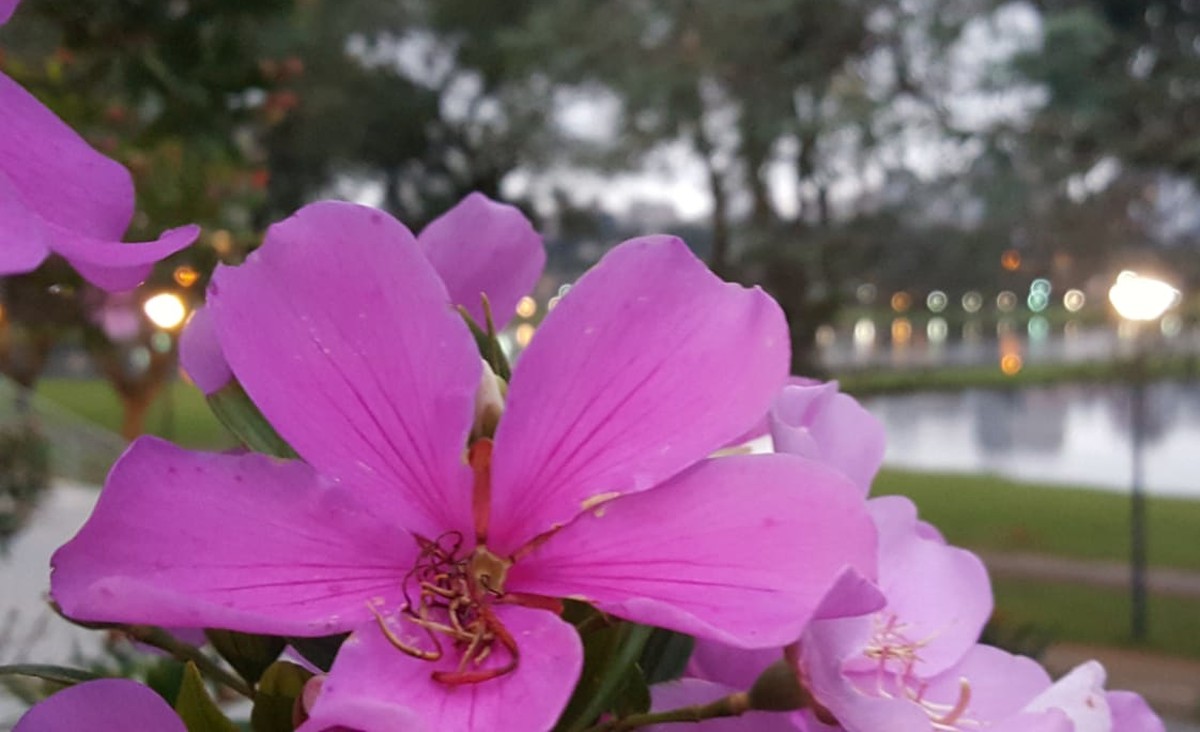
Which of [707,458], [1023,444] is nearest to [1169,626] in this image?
[707,458]

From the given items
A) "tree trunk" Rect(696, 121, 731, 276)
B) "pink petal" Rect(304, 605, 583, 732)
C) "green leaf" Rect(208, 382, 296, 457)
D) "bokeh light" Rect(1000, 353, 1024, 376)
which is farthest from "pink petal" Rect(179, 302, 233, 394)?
"bokeh light" Rect(1000, 353, 1024, 376)

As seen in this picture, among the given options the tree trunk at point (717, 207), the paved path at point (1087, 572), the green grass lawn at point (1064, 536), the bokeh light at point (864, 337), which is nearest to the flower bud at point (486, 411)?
the green grass lawn at point (1064, 536)

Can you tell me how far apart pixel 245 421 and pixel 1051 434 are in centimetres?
2118

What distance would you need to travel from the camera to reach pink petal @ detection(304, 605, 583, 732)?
11.9 inches

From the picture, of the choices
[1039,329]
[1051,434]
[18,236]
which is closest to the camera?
[18,236]

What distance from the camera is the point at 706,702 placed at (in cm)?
38

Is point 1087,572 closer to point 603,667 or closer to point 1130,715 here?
point 1130,715

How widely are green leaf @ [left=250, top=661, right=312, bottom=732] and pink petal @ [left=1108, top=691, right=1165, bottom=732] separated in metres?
0.30

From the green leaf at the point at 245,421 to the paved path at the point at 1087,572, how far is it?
996cm

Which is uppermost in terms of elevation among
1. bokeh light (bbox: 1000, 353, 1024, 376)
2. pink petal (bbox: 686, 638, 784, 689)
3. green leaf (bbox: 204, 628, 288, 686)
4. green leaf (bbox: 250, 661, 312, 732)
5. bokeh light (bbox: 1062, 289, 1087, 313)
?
green leaf (bbox: 250, 661, 312, 732)

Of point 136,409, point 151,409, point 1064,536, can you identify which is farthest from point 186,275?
point 151,409

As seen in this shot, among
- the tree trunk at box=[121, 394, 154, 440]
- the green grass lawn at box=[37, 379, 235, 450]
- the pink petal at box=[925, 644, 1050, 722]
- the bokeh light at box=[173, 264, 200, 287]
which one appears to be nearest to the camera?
the pink petal at box=[925, 644, 1050, 722]

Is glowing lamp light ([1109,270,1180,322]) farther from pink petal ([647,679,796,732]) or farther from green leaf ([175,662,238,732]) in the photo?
green leaf ([175,662,238,732])

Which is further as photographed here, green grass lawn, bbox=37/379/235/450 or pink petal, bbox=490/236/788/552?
green grass lawn, bbox=37/379/235/450
